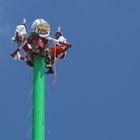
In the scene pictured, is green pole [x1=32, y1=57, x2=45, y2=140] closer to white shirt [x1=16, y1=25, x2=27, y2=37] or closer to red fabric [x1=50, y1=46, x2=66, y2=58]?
red fabric [x1=50, y1=46, x2=66, y2=58]

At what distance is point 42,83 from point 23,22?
2.77 m

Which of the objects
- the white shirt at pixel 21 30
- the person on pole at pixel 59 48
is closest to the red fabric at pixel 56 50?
the person on pole at pixel 59 48

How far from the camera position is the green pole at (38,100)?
31.4 metres

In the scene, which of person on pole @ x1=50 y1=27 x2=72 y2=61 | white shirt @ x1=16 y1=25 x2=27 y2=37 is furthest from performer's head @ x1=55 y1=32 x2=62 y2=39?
white shirt @ x1=16 y1=25 x2=27 y2=37

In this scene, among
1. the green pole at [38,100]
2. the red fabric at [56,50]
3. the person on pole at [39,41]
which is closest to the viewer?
the green pole at [38,100]

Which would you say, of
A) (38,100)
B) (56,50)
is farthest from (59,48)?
(38,100)

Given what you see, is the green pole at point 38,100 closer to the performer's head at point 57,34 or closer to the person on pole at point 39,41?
the person on pole at point 39,41

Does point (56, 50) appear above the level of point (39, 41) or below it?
below

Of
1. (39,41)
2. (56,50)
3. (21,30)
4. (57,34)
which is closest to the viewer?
(39,41)

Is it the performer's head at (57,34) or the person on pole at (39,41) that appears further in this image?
the performer's head at (57,34)

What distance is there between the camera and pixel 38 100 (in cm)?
3188

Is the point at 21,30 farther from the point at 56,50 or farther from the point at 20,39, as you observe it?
the point at 56,50

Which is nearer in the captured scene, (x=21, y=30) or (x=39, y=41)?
(x=39, y=41)

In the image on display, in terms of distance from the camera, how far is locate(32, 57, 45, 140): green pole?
31.4 meters
